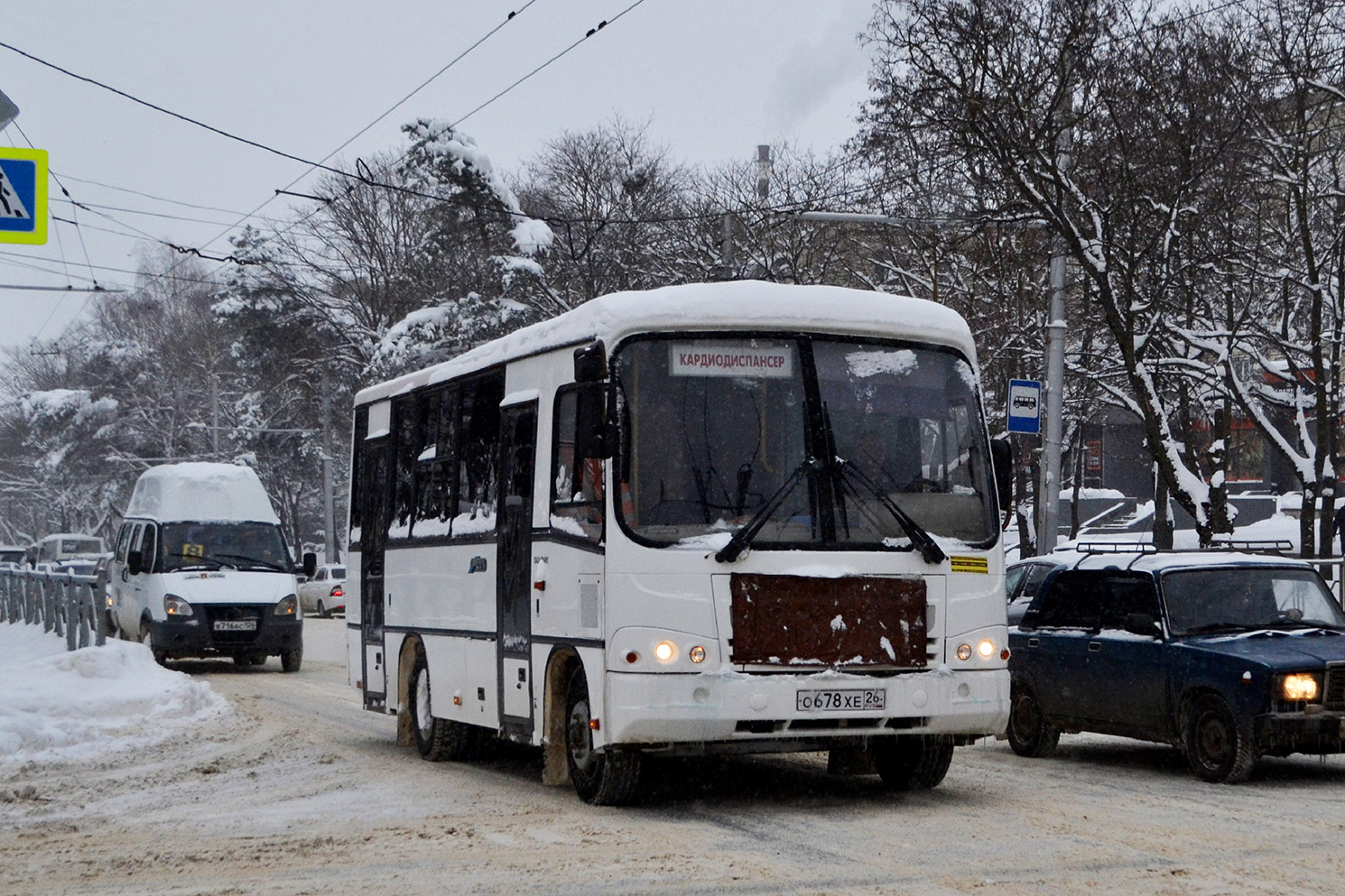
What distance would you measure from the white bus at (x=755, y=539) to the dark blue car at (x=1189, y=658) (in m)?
1.88

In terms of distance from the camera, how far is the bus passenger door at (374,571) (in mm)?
15070

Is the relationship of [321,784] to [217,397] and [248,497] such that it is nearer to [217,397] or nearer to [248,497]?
[248,497]

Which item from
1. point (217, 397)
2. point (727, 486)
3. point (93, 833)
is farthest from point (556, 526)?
point (217, 397)

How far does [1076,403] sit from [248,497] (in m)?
22.4

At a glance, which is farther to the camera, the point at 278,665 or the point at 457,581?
the point at 278,665

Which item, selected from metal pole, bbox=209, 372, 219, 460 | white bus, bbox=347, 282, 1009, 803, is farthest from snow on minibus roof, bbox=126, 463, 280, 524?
metal pole, bbox=209, 372, 219, 460

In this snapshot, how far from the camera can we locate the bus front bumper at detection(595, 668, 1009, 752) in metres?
9.90

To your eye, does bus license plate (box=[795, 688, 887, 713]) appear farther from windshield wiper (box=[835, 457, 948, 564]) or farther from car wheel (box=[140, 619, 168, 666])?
car wheel (box=[140, 619, 168, 666])

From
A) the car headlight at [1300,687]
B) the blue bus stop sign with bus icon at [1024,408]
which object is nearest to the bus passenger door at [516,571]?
the car headlight at [1300,687]

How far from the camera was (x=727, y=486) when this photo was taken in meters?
10.2

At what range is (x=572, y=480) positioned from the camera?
10789mm

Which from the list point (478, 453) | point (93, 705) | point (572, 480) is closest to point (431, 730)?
point (478, 453)

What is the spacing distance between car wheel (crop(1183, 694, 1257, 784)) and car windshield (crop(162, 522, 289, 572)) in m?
15.8

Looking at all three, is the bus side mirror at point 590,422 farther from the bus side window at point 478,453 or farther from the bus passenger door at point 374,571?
the bus passenger door at point 374,571
